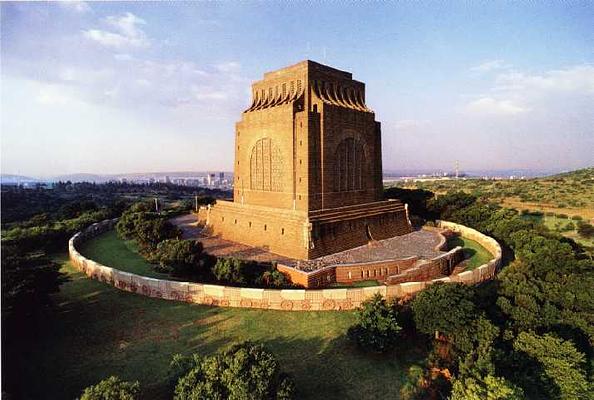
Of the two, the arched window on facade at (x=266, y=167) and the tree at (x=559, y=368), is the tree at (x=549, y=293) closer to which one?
the tree at (x=559, y=368)

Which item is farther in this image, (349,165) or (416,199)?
(416,199)

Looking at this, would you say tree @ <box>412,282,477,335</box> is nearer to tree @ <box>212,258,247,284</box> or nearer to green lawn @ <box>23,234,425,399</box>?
green lawn @ <box>23,234,425,399</box>

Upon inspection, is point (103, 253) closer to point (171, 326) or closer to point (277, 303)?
point (171, 326)

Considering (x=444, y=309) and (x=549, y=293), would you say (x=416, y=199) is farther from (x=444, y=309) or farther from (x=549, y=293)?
(x=444, y=309)

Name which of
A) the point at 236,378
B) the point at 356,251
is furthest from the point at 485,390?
the point at 356,251

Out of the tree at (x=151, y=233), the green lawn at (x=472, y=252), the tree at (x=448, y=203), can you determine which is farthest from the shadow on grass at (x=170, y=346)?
the tree at (x=448, y=203)

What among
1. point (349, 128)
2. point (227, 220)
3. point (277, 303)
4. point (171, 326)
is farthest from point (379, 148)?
point (171, 326)

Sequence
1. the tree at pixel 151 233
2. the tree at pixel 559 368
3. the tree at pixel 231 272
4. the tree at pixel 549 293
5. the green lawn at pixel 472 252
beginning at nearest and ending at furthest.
A: the tree at pixel 559 368 → the tree at pixel 549 293 → the tree at pixel 231 272 → the tree at pixel 151 233 → the green lawn at pixel 472 252
